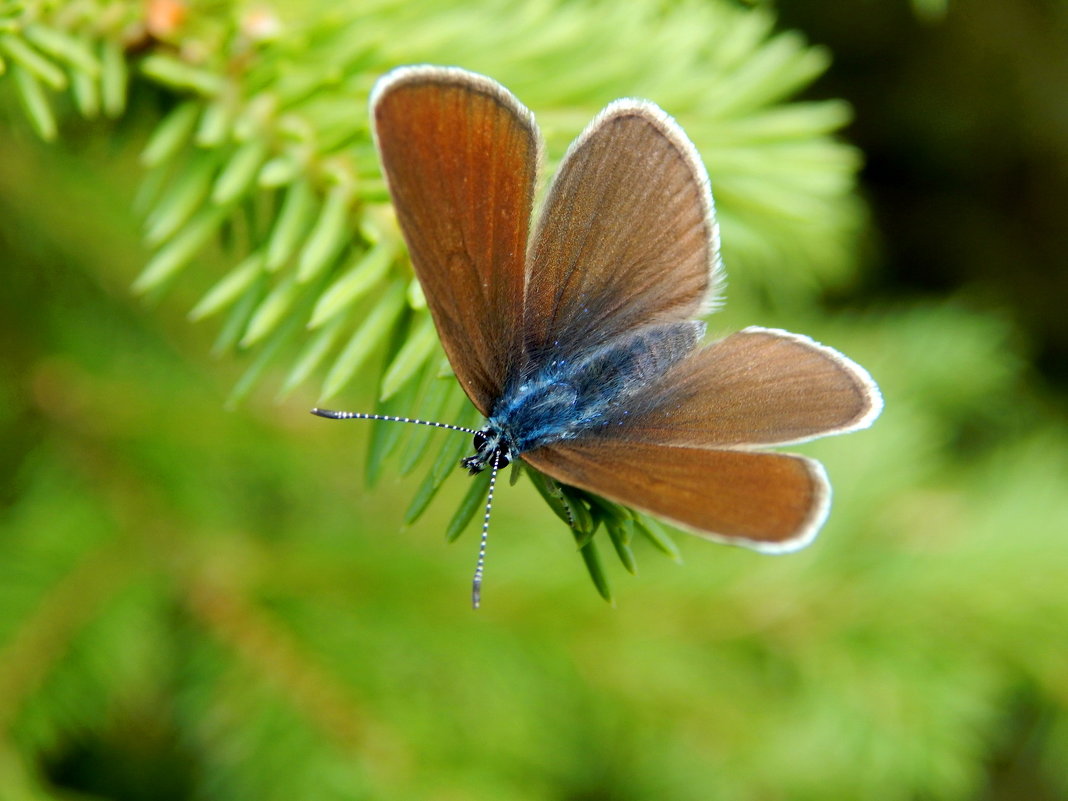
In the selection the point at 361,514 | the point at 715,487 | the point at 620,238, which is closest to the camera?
the point at 715,487

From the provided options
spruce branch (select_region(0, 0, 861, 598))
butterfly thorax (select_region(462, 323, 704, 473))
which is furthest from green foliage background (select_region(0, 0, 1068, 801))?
butterfly thorax (select_region(462, 323, 704, 473))

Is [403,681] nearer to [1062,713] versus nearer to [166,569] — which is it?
[166,569]

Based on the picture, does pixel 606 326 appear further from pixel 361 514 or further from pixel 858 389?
pixel 361 514

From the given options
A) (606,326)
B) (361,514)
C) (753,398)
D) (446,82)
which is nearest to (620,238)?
(606,326)

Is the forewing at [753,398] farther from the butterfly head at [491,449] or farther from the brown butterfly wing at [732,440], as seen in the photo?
the butterfly head at [491,449]

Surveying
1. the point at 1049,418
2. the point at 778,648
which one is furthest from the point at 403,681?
the point at 1049,418

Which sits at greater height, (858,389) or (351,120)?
(351,120)
